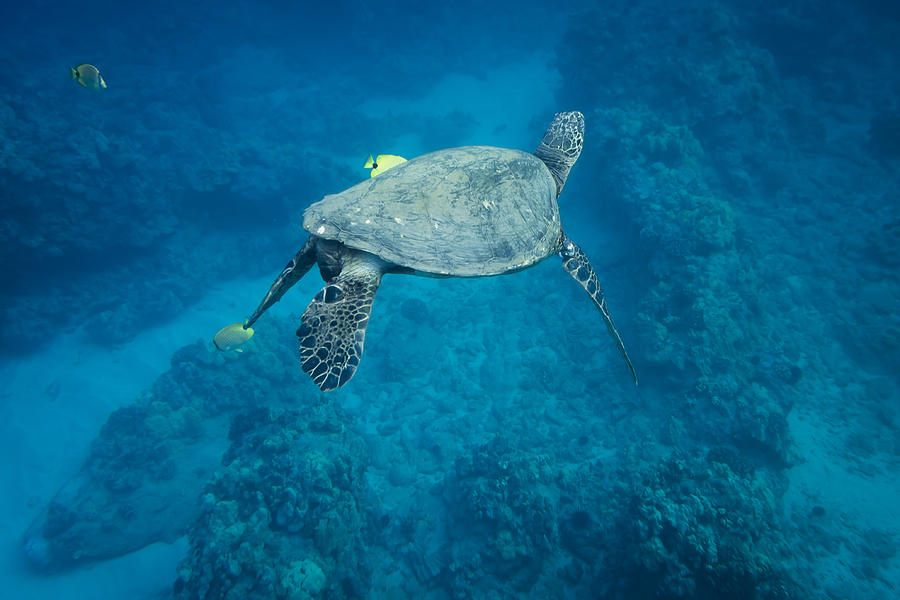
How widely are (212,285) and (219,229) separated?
2.61 metres

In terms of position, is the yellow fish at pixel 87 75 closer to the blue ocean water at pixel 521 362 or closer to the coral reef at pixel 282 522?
the blue ocean water at pixel 521 362

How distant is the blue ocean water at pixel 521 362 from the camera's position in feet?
19.1

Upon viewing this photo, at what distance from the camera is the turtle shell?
11.7ft

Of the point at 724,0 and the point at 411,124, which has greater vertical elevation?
the point at 724,0

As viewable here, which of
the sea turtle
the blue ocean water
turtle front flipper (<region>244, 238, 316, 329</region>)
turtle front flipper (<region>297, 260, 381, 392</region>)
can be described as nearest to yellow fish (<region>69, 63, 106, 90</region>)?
the blue ocean water

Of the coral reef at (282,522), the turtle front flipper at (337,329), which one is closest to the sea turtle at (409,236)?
the turtle front flipper at (337,329)

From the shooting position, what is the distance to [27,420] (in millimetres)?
10664

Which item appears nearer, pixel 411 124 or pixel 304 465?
pixel 304 465

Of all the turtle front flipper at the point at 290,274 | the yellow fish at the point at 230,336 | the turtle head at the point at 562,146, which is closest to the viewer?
the turtle front flipper at the point at 290,274

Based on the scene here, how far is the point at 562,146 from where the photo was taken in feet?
19.5

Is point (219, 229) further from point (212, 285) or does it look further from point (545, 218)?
point (545, 218)

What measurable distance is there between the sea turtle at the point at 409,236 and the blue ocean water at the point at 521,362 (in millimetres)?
3722

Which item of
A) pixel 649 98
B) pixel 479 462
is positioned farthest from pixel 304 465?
pixel 649 98

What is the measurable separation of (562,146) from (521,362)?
235 inches
